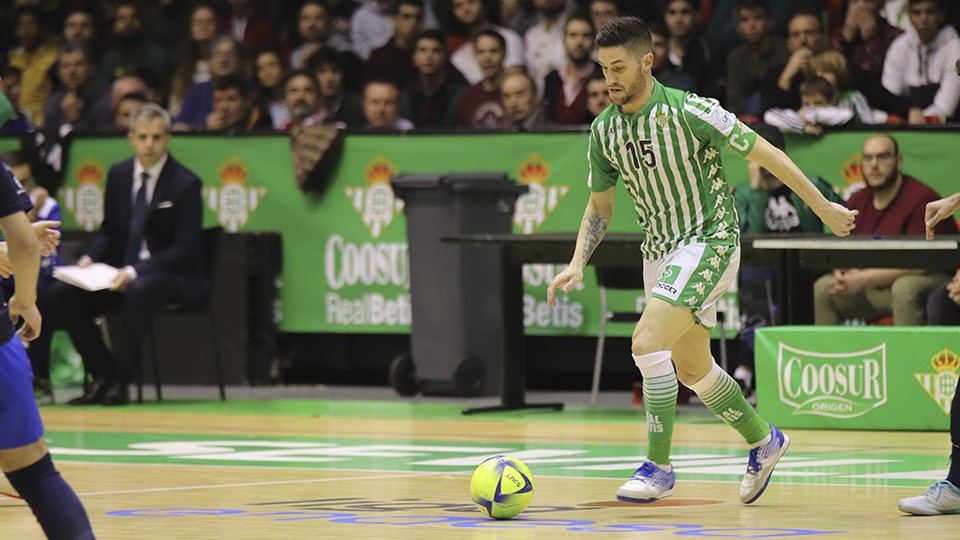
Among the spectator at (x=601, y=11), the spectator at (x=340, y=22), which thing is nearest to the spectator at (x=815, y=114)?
the spectator at (x=601, y=11)

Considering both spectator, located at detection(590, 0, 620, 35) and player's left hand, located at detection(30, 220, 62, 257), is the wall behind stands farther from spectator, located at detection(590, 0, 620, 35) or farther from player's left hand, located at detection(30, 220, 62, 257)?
player's left hand, located at detection(30, 220, 62, 257)

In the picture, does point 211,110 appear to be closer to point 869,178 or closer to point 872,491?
point 869,178

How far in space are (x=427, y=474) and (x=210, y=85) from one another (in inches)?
312

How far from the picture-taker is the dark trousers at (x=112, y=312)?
494 inches

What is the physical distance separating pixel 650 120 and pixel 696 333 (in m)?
0.91

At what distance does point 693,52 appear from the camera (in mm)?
13844

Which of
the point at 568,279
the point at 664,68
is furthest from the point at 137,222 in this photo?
the point at 568,279

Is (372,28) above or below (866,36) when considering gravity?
above

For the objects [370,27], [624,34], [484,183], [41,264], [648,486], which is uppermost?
[370,27]

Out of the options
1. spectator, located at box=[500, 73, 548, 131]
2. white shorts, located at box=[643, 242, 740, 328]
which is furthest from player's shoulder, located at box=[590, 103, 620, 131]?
spectator, located at box=[500, 73, 548, 131]

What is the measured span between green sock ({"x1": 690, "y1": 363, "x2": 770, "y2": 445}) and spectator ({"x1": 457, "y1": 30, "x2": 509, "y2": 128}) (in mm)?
6853

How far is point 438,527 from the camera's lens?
20.9ft

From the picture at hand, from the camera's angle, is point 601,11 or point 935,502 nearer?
point 935,502

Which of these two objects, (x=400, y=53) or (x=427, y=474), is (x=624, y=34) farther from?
(x=400, y=53)
